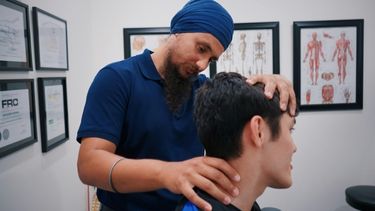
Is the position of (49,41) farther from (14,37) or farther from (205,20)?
(205,20)

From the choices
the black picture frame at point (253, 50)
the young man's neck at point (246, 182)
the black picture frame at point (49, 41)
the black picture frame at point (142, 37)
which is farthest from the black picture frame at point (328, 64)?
the young man's neck at point (246, 182)

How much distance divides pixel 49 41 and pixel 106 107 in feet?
3.48

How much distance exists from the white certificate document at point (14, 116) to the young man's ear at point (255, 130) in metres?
1.07

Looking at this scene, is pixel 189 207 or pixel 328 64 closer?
pixel 189 207

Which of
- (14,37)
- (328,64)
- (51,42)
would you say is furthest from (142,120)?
(328,64)

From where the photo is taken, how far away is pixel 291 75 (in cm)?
282

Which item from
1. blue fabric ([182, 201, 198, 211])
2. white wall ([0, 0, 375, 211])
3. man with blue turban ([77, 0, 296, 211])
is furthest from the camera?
white wall ([0, 0, 375, 211])

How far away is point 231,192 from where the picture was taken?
869mm

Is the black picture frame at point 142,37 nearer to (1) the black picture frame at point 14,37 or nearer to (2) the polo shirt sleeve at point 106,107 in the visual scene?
(1) the black picture frame at point 14,37

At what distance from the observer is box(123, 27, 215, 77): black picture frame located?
2.72m

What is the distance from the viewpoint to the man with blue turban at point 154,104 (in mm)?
1018

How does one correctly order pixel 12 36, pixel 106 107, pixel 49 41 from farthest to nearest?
1. pixel 49 41
2. pixel 12 36
3. pixel 106 107

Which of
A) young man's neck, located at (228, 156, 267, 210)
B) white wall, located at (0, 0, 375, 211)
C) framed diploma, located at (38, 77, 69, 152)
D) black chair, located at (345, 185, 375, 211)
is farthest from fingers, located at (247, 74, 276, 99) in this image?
black chair, located at (345, 185, 375, 211)

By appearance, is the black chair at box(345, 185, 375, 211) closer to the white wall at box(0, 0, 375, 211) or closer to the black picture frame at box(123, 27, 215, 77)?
the white wall at box(0, 0, 375, 211)
